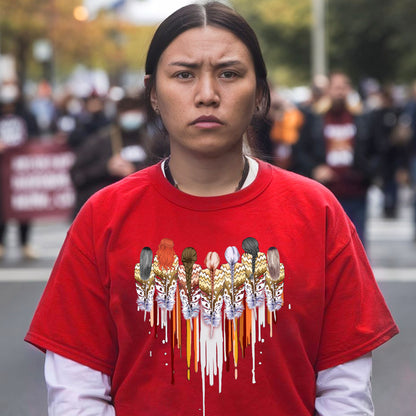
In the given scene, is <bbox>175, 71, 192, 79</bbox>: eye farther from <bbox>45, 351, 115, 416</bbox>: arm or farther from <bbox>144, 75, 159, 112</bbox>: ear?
<bbox>45, 351, 115, 416</bbox>: arm

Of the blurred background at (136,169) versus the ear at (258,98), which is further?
the blurred background at (136,169)

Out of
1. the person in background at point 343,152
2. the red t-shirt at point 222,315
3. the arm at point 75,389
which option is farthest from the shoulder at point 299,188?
the person in background at point 343,152

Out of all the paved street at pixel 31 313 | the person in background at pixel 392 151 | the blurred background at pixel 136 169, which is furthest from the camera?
the person in background at pixel 392 151

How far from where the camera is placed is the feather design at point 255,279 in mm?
2221

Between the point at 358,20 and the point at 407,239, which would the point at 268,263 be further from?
the point at 358,20

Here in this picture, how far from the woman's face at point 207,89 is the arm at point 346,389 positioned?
55 centimetres

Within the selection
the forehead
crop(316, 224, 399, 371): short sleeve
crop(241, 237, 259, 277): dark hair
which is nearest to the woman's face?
the forehead

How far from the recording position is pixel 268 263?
2219mm

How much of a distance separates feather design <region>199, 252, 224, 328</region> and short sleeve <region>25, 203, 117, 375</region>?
214 millimetres

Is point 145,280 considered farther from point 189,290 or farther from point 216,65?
point 216,65

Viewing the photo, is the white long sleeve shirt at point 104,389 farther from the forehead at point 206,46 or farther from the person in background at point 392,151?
the person in background at point 392,151

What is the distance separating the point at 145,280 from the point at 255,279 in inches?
9.5

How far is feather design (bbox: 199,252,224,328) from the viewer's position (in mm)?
2221

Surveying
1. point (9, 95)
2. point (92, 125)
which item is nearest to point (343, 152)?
point (9, 95)
